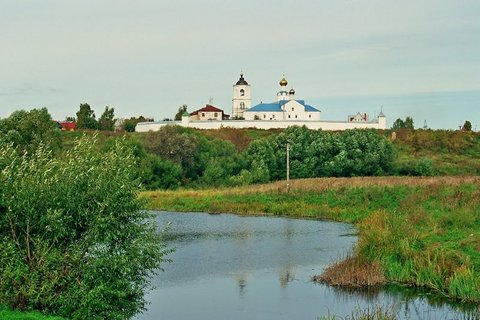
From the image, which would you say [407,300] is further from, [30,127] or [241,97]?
[241,97]

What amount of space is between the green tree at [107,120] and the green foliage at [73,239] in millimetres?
103572

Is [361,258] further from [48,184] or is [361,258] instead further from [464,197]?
[464,197]

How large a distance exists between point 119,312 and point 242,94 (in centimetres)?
11565

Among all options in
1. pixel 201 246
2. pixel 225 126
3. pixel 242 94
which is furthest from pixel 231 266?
pixel 242 94

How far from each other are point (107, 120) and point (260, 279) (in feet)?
331

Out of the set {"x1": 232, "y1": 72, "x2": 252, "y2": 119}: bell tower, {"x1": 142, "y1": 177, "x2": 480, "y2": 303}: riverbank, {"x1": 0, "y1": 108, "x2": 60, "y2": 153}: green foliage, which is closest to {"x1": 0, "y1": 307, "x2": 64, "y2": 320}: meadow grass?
{"x1": 142, "y1": 177, "x2": 480, "y2": 303}: riverbank

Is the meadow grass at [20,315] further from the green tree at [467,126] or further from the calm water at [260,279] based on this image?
the green tree at [467,126]

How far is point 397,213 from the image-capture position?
36656 mm

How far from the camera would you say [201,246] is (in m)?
35.4

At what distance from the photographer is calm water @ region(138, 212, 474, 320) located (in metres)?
21.8

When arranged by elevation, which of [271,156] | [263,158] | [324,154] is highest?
[324,154]

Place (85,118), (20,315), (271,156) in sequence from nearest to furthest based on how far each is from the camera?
(20,315) → (271,156) → (85,118)

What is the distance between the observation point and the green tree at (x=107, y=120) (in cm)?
12104

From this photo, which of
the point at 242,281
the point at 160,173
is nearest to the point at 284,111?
the point at 160,173
